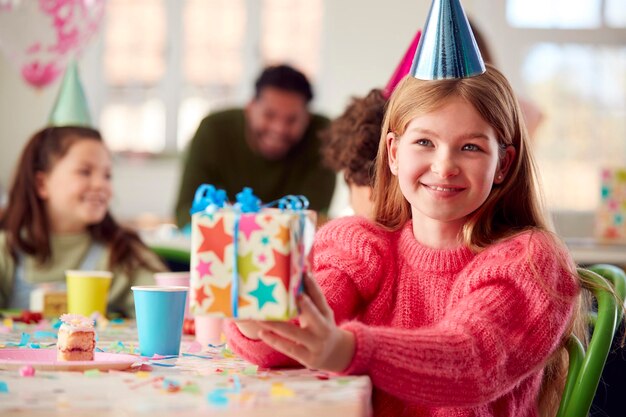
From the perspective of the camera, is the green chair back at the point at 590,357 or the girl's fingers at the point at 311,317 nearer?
the girl's fingers at the point at 311,317

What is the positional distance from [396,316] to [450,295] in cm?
9

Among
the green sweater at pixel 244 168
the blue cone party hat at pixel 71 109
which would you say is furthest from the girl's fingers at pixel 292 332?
the green sweater at pixel 244 168

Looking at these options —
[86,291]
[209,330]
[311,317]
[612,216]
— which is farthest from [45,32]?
[612,216]

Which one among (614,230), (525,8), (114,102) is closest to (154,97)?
(114,102)

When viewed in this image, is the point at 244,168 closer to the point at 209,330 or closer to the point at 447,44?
the point at 209,330

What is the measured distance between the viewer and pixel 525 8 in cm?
591

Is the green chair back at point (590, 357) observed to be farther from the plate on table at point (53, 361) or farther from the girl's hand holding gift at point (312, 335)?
the plate on table at point (53, 361)

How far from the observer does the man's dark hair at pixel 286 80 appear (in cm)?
354

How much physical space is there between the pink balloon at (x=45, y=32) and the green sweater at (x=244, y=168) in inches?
31.9

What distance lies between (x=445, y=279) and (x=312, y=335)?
1.18ft

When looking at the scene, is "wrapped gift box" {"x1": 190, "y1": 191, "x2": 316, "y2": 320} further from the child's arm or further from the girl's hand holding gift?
the child's arm

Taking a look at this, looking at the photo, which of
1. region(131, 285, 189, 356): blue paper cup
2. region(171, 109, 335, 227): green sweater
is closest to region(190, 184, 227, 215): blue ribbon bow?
region(131, 285, 189, 356): blue paper cup

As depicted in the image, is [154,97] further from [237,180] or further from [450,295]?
[450,295]

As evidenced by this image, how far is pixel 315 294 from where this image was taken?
0.97m
